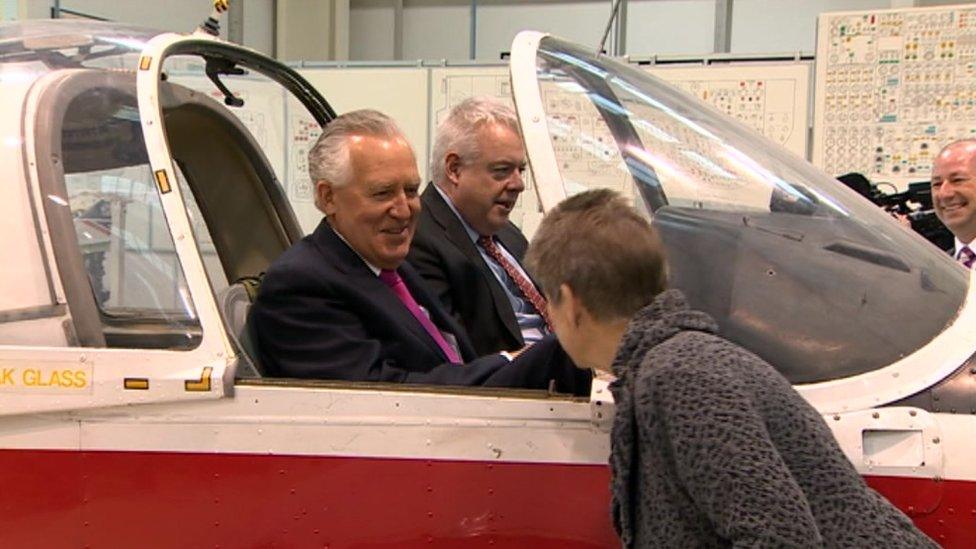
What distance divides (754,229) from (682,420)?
79 centimetres

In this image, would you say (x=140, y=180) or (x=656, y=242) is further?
(x=140, y=180)

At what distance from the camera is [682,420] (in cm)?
119

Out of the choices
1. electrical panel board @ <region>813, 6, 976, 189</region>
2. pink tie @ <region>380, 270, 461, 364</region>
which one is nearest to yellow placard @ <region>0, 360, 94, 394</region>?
pink tie @ <region>380, 270, 461, 364</region>

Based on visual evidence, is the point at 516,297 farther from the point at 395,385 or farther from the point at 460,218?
the point at 395,385

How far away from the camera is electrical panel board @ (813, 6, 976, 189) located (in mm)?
5043

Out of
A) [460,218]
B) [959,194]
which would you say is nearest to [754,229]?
[460,218]

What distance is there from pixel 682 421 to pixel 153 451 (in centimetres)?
109

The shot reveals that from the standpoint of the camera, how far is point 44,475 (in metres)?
1.80

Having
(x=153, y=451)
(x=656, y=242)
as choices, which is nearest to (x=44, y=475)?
(x=153, y=451)

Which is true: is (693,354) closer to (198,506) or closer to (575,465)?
(575,465)

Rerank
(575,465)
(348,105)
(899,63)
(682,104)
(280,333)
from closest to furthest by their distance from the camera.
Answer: (575,465)
(280,333)
(682,104)
(899,63)
(348,105)

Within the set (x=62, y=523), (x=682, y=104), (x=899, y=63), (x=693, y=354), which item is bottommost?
(x=62, y=523)

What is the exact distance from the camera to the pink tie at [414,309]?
2105 millimetres

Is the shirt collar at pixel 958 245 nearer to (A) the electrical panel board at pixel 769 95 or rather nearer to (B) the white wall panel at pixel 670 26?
(A) the electrical panel board at pixel 769 95
